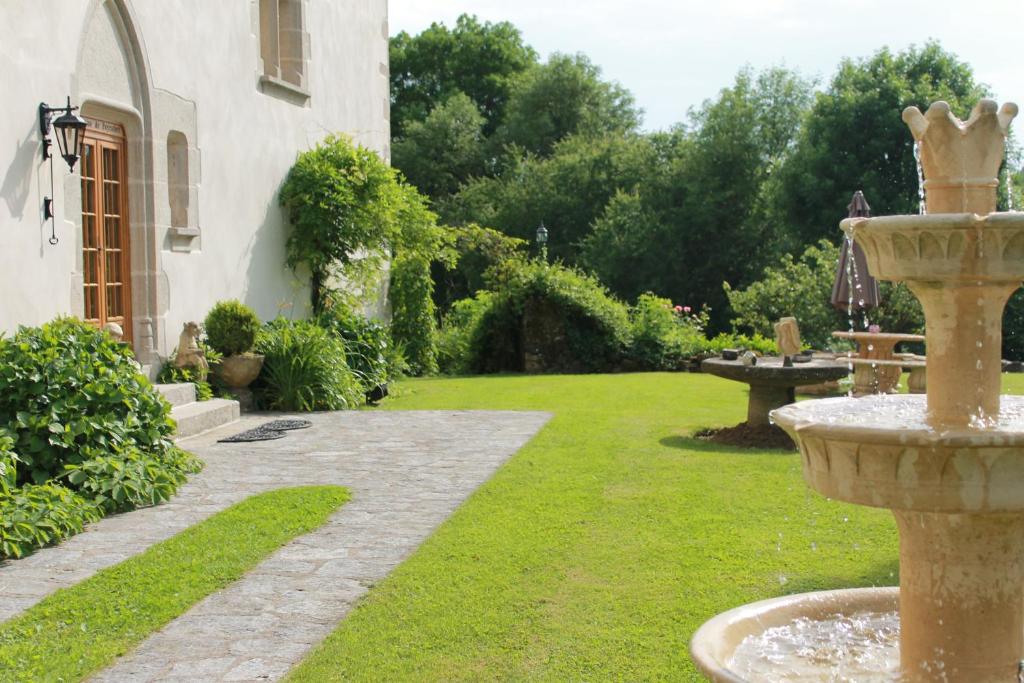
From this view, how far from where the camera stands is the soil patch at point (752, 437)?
33.3ft

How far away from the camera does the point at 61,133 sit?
32.9 feet

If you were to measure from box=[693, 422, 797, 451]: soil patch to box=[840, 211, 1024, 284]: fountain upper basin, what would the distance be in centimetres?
661

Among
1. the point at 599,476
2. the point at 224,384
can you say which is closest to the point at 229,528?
the point at 599,476

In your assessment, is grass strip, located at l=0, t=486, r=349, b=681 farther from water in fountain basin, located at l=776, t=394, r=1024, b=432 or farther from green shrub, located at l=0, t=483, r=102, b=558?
water in fountain basin, located at l=776, t=394, r=1024, b=432

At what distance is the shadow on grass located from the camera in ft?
32.1

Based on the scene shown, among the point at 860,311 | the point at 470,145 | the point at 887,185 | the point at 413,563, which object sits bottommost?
the point at 413,563

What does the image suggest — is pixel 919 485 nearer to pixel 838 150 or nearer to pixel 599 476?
pixel 599 476

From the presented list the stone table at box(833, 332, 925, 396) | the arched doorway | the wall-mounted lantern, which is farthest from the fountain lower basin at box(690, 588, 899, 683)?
the stone table at box(833, 332, 925, 396)

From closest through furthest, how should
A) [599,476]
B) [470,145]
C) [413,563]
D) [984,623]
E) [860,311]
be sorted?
1. [984,623]
2. [413,563]
3. [599,476]
4. [860,311]
5. [470,145]

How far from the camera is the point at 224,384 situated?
12.8 metres

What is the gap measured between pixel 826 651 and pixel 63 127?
8311mm

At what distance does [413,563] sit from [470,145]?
34.5 meters

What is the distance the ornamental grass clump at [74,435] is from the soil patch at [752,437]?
4908mm

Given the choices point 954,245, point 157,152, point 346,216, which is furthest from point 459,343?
point 954,245
